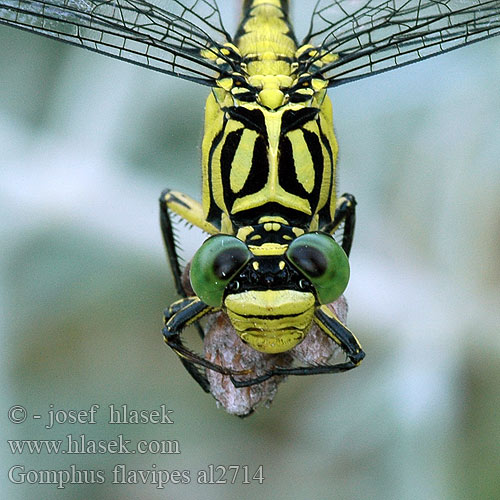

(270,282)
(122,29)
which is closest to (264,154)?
(270,282)

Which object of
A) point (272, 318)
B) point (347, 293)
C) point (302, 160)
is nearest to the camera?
point (272, 318)

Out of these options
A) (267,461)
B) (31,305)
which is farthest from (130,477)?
(31,305)

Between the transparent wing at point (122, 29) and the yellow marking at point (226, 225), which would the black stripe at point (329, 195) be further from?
the transparent wing at point (122, 29)

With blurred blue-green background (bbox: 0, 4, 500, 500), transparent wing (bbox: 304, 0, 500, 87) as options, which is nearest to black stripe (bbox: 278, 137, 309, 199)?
transparent wing (bbox: 304, 0, 500, 87)

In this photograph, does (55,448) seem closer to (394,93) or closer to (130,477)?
(130,477)

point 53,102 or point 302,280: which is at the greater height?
point 53,102

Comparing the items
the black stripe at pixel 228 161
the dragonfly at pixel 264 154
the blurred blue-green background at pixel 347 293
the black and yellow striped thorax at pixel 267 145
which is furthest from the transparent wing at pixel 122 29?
the blurred blue-green background at pixel 347 293

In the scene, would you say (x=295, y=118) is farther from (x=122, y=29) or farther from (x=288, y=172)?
(x=122, y=29)
